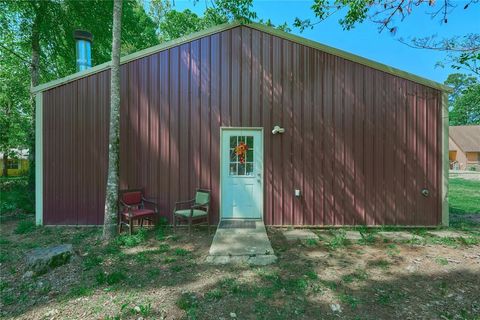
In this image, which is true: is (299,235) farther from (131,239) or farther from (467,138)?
(467,138)

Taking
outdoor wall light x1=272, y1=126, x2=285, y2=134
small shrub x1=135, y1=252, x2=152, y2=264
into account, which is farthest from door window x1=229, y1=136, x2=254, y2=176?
small shrub x1=135, y1=252, x2=152, y2=264

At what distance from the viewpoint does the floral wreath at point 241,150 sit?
548 cm

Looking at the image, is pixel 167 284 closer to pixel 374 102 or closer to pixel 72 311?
pixel 72 311

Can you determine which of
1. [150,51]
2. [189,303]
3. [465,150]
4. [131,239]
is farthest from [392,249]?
[465,150]

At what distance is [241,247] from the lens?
3.98 meters

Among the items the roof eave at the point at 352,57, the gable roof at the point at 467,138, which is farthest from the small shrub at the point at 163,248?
the gable roof at the point at 467,138

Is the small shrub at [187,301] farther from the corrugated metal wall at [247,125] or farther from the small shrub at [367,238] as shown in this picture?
the small shrub at [367,238]

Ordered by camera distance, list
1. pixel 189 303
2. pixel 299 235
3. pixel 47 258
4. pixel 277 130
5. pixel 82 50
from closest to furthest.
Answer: pixel 189 303
pixel 47 258
pixel 299 235
pixel 277 130
pixel 82 50

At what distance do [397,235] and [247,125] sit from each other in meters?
3.76

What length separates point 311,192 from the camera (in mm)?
5539

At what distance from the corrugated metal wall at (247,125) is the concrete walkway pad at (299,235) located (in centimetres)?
50

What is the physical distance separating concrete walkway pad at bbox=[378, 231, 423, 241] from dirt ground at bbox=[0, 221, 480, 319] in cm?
28

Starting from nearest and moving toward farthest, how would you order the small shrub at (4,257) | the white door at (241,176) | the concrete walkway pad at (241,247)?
the concrete walkway pad at (241,247) → the small shrub at (4,257) → the white door at (241,176)

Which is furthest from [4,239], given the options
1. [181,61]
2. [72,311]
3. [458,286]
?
[458,286]
